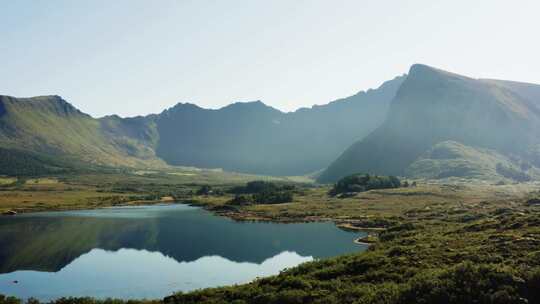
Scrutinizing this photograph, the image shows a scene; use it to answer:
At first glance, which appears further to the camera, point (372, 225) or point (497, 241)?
point (372, 225)

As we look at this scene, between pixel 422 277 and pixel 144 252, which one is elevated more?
pixel 422 277

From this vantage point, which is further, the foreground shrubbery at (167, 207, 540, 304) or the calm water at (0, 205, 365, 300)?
the calm water at (0, 205, 365, 300)

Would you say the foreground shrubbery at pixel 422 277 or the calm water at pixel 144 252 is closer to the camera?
the foreground shrubbery at pixel 422 277

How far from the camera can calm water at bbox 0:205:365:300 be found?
77.6 meters

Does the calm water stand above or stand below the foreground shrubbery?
below

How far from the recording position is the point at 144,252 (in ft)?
377

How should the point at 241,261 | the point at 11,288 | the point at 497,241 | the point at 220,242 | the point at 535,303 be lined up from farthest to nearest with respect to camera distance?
the point at 220,242, the point at 241,261, the point at 11,288, the point at 497,241, the point at 535,303

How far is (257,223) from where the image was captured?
164 metres

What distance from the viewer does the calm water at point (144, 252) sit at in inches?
3054

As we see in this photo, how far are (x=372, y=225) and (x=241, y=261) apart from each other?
56.2 meters

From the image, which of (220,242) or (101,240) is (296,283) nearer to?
(220,242)

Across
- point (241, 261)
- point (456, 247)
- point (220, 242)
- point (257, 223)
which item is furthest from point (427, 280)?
point (257, 223)

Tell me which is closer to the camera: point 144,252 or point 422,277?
point 422,277

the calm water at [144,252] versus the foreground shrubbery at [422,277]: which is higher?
the foreground shrubbery at [422,277]
